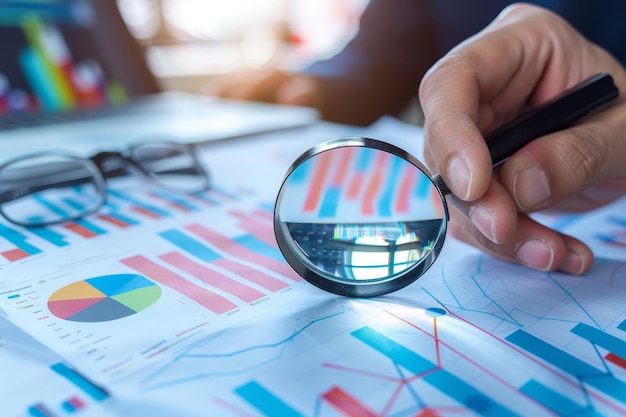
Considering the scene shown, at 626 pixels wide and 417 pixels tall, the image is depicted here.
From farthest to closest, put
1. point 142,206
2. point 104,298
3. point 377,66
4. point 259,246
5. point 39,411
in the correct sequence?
1. point 377,66
2. point 142,206
3. point 259,246
4. point 104,298
5. point 39,411

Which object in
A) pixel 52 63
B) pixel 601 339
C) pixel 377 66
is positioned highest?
pixel 52 63

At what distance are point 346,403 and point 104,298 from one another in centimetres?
20

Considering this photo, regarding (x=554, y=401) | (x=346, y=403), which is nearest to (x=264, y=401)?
(x=346, y=403)

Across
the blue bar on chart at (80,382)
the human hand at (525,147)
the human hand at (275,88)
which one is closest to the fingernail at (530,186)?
the human hand at (525,147)

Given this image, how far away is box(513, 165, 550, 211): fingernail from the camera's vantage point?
427mm

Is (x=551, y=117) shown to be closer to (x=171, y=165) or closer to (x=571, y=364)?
(x=571, y=364)

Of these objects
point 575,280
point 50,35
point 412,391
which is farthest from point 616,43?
point 50,35

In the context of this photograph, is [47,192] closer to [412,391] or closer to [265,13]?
[412,391]

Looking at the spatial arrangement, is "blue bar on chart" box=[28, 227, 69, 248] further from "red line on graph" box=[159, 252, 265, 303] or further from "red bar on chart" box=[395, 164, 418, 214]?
"red bar on chart" box=[395, 164, 418, 214]

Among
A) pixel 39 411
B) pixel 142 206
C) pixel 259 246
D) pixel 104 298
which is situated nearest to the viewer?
pixel 39 411

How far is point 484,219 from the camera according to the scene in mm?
416

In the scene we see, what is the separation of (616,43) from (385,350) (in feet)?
2.93

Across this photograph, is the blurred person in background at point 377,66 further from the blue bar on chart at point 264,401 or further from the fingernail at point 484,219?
the blue bar on chart at point 264,401

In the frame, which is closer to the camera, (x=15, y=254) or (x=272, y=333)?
(x=272, y=333)
